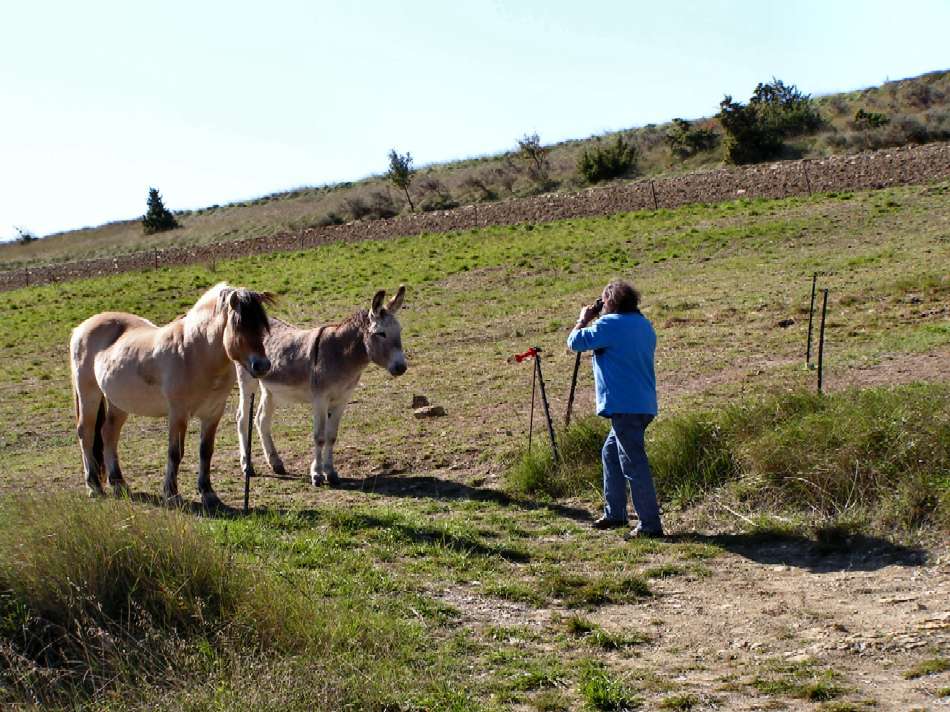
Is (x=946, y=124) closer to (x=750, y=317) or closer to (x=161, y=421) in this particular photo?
(x=750, y=317)

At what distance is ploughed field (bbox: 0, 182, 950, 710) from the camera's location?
227 inches

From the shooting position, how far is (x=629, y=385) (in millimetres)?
8922

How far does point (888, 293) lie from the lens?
61.5 feet

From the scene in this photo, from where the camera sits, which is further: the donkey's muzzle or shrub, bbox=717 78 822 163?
shrub, bbox=717 78 822 163

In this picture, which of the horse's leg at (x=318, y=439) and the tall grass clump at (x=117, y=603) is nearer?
the tall grass clump at (x=117, y=603)

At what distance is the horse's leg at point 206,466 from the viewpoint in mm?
10992

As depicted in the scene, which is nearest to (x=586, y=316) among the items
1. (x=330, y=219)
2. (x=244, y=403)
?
(x=244, y=403)

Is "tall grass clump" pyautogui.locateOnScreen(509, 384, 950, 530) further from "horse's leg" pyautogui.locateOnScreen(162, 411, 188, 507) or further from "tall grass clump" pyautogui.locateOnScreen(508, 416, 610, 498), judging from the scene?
"horse's leg" pyautogui.locateOnScreen(162, 411, 188, 507)

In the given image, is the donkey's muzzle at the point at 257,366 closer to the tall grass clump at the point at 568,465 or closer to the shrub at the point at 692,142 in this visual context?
the tall grass clump at the point at 568,465

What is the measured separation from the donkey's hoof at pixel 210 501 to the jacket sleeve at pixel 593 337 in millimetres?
4184

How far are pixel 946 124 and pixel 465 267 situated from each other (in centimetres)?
2729

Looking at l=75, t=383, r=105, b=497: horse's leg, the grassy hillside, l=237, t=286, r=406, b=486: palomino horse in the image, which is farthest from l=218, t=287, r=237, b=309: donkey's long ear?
the grassy hillside

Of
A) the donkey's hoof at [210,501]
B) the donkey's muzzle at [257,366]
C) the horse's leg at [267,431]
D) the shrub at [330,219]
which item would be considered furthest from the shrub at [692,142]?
the donkey's muzzle at [257,366]

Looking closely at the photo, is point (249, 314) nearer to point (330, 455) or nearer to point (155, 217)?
point (330, 455)
